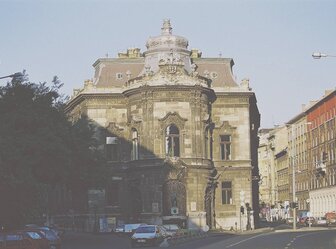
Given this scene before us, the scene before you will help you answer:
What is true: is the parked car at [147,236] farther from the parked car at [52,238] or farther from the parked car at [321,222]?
the parked car at [321,222]

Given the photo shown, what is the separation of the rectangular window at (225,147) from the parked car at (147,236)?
30174mm

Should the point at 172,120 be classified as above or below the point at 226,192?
above

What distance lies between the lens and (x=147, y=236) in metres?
55.9

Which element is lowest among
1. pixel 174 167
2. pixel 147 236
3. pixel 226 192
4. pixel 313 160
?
pixel 147 236

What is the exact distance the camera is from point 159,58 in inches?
3430

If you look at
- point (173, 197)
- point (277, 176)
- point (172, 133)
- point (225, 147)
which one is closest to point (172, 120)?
point (172, 133)

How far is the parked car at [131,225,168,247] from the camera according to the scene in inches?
2188

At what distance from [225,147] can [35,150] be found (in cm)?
3529

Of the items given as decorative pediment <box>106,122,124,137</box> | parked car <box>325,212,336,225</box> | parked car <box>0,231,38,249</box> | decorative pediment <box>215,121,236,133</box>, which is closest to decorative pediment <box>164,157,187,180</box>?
decorative pediment <box>106,122,124,137</box>

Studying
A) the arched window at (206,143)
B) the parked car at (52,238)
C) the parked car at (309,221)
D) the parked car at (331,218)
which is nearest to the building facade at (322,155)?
the parked car at (309,221)

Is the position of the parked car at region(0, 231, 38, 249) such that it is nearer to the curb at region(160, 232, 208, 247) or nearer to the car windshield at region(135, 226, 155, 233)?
the curb at region(160, 232, 208, 247)

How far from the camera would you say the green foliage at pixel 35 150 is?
51062 mm

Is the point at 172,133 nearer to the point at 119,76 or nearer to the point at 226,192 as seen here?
the point at 226,192

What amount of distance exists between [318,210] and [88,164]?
265 feet
